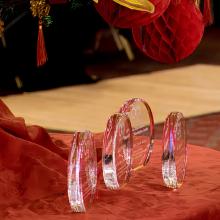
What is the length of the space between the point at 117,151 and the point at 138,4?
495mm

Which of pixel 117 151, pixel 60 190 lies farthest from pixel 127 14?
pixel 60 190

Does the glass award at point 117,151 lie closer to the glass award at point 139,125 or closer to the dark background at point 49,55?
the glass award at point 139,125

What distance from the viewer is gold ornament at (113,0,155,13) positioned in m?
1.71

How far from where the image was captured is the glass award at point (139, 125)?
7.51 ft

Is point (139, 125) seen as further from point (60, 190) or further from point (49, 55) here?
point (49, 55)

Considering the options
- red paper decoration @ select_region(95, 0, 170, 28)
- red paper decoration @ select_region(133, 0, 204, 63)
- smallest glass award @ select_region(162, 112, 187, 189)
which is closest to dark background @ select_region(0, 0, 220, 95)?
smallest glass award @ select_region(162, 112, 187, 189)

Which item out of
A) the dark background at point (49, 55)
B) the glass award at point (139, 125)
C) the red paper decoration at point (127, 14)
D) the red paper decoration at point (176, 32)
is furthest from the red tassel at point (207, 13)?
the dark background at point (49, 55)

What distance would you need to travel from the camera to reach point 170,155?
7.00 feet

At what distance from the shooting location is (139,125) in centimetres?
232

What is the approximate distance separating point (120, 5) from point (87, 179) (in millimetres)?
436

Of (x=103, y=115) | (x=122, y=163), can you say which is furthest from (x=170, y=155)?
(x=103, y=115)

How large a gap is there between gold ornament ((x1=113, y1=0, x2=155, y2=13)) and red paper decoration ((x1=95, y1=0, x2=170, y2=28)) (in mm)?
37

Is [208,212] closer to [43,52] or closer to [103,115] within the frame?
[43,52]

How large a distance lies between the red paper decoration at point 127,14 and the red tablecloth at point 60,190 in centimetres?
44
